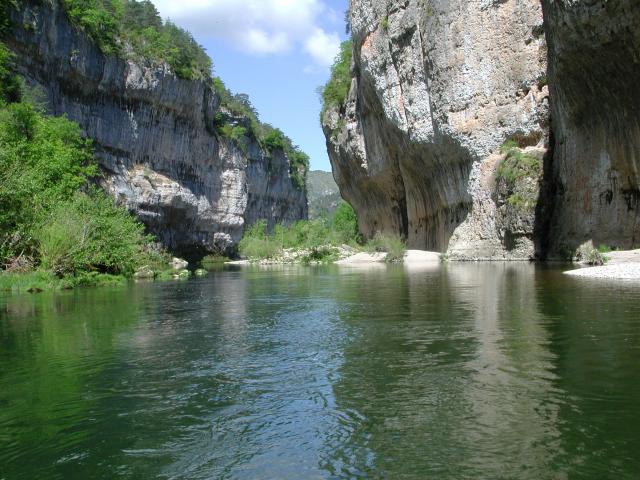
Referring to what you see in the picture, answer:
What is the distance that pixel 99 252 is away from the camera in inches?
971

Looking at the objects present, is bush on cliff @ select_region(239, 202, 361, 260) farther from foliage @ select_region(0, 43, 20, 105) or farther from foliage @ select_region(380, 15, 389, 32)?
foliage @ select_region(0, 43, 20, 105)

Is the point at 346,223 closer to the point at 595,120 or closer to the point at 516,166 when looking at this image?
the point at 516,166

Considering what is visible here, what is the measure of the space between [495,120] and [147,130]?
35.6 metres

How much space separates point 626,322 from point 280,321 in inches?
234

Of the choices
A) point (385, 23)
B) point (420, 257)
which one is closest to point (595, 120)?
point (420, 257)

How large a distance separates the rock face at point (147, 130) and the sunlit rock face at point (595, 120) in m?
36.1

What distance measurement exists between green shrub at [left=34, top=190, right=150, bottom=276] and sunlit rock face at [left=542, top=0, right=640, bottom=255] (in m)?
21.5

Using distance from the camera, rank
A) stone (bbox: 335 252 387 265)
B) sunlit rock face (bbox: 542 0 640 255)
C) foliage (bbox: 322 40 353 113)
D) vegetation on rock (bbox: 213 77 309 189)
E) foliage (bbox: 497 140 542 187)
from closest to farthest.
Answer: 1. sunlit rock face (bbox: 542 0 640 255)
2. foliage (bbox: 497 140 542 187)
3. stone (bbox: 335 252 387 265)
4. foliage (bbox: 322 40 353 113)
5. vegetation on rock (bbox: 213 77 309 189)

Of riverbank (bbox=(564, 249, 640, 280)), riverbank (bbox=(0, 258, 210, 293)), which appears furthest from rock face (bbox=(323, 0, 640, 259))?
riverbank (bbox=(0, 258, 210, 293))

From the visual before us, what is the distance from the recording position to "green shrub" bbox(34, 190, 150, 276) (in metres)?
21.5

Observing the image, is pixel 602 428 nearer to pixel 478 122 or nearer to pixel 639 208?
pixel 639 208

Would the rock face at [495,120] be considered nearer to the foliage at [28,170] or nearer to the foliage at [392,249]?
the foliage at [392,249]

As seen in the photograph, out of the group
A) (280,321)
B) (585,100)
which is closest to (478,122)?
(585,100)

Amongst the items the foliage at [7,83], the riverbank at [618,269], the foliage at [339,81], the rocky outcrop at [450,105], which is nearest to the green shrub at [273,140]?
the foliage at [339,81]
